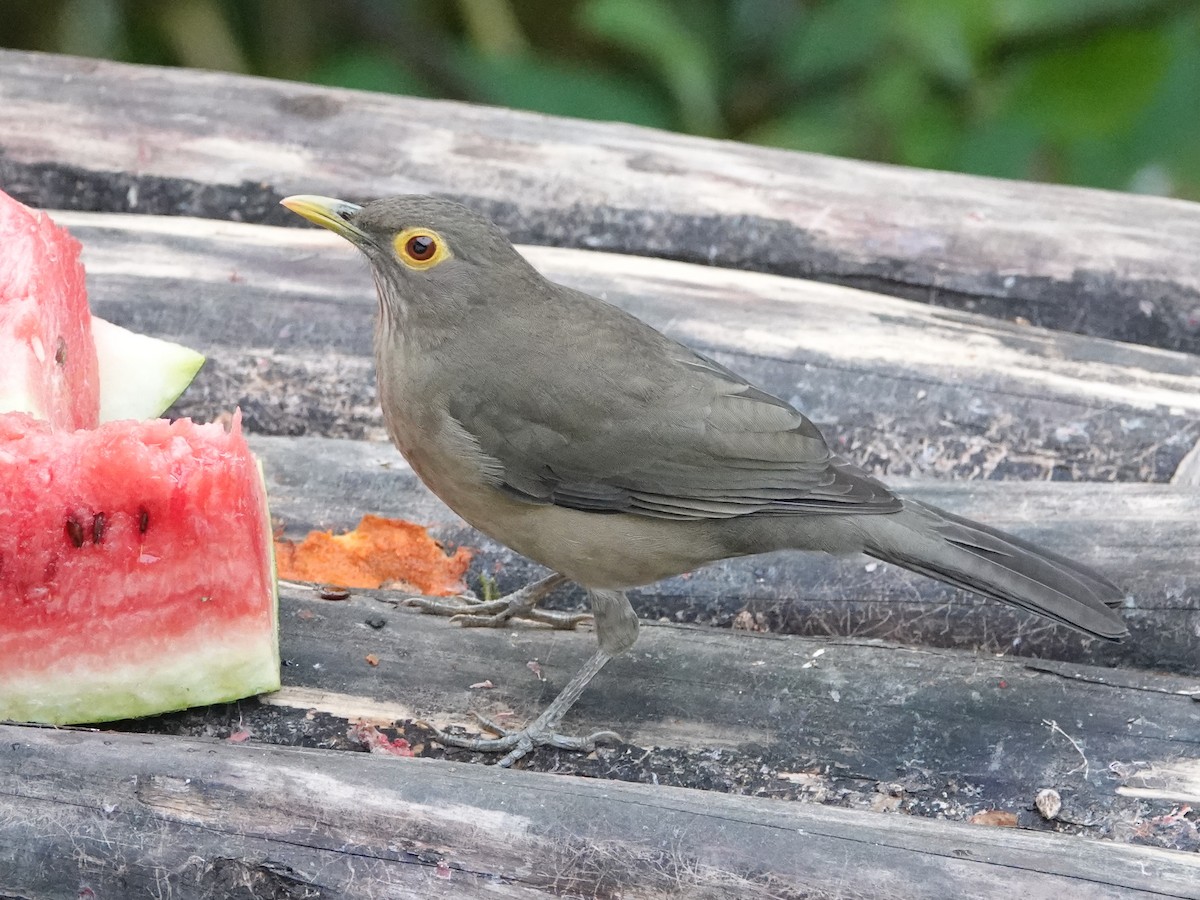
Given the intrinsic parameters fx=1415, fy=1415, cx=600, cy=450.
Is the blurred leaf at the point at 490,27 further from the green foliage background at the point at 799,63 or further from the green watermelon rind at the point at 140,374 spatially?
the green watermelon rind at the point at 140,374

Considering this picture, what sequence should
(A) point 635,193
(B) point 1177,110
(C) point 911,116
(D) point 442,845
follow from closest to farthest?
(D) point 442,845, (A) point 635,193, (C) point 911,116, (B) point 1177,110

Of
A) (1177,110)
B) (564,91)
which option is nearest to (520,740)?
(564,91)

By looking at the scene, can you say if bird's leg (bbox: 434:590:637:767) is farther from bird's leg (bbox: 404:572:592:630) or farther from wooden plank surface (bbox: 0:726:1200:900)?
wooden plank surface (bbox: 0:726:1200:900)

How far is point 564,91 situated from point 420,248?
151 inches

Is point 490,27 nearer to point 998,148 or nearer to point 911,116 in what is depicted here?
point 911,116

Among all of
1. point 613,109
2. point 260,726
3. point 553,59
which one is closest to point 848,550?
point 260,726

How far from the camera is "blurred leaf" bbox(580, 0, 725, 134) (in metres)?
6.34

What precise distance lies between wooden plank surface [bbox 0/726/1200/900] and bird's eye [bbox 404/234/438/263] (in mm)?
1333

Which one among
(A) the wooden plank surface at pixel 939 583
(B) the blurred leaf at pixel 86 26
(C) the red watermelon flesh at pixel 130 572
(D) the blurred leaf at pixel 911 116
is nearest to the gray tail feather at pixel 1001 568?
(A) the wooden plank surface at pixel 939 583

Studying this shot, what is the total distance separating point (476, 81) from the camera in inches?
276

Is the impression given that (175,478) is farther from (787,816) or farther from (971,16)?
(971,16)

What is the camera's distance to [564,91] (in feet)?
22.7

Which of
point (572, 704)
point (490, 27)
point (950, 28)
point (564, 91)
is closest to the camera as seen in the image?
point (572, 704)

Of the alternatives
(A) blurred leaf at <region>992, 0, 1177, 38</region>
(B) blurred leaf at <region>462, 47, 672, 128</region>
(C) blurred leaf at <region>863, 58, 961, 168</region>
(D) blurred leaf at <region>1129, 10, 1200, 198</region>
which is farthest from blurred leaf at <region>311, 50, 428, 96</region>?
(D) blurred leaf at <region>1129, 10, 1200, 198</region>
